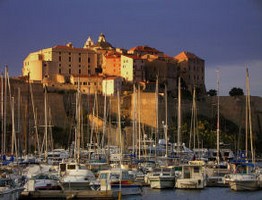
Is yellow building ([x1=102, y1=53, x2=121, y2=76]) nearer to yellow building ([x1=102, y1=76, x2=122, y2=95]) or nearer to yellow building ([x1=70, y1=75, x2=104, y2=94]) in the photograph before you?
yellow building ([x1=70, y1=75, x2=104, y2=94])

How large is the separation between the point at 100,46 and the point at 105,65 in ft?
30.0

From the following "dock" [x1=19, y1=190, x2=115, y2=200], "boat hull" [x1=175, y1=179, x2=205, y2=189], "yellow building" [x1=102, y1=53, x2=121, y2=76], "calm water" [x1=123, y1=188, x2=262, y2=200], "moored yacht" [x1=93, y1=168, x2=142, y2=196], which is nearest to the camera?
"dock" [x1=19, y1=190, x2=115, y2=200]

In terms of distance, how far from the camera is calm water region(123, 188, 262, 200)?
32062 mm

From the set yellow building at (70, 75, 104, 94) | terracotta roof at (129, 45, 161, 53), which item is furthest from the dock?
terracotta roof at (129, 45, 161, 53)

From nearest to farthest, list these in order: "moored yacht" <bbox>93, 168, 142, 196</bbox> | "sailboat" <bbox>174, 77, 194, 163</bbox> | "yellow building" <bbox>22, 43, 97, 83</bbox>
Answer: "moored yacht" <bbox>93, 168, 142, 196</bbox>, "sailboat" <bbox>174, 77, 194, 163</bbox>, "yellow building" <bbox>22, 43, 97, 83</bbox>

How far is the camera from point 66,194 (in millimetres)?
29125

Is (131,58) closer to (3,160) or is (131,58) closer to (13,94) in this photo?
(13,94)

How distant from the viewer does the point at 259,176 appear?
1398 inches

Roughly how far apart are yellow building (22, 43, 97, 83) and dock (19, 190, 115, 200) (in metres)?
53.9

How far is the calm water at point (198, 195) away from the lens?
32.1 meters

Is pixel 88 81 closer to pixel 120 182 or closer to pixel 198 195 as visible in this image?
pixel 198 195

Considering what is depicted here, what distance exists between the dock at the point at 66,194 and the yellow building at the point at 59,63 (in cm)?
5395

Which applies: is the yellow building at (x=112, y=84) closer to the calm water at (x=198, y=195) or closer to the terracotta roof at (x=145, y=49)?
the terracotta roof at (x=145, y=49)

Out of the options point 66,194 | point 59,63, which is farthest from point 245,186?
point 59,63
